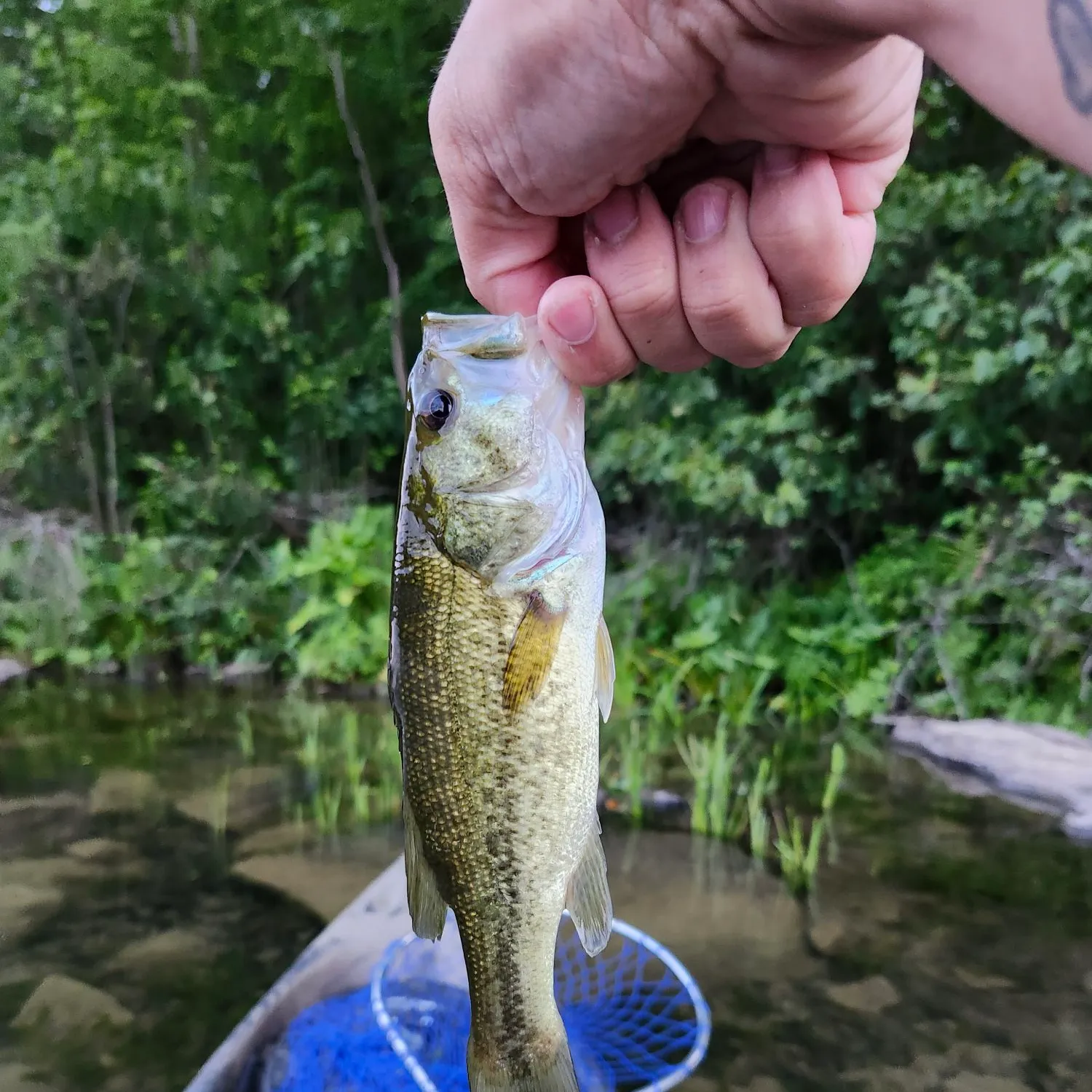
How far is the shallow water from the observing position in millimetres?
3037

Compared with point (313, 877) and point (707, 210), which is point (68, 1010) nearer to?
point (313, 877)

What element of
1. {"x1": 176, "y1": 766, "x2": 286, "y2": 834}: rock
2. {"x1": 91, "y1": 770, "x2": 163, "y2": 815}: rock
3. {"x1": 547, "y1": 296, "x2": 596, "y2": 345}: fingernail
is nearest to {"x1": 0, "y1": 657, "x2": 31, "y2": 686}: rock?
{"x1": 91, "y1": 770, "x2": 163, "y2": 815}: rock

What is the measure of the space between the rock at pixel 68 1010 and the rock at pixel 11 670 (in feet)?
15.4

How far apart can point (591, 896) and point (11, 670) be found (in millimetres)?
7766

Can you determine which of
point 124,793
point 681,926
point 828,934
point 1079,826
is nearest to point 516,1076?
point 681,926

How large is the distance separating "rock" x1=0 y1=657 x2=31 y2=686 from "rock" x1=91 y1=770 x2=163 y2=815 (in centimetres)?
260

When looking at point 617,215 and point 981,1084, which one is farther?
point 981,1084

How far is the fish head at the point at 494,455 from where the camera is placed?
4.43 ft

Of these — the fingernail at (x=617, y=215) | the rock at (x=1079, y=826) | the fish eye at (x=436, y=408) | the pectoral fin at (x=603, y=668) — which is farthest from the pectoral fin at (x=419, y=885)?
the rock at (x=1079, y=826)

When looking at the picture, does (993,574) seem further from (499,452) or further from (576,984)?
(499,452)

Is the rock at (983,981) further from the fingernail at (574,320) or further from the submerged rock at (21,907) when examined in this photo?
the submerged rock at (21,907)

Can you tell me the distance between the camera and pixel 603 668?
4.54ft

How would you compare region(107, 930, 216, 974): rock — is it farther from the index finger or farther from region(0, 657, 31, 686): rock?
region(0, 657, 31, 686): rock

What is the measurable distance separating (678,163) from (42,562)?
8535 mm
